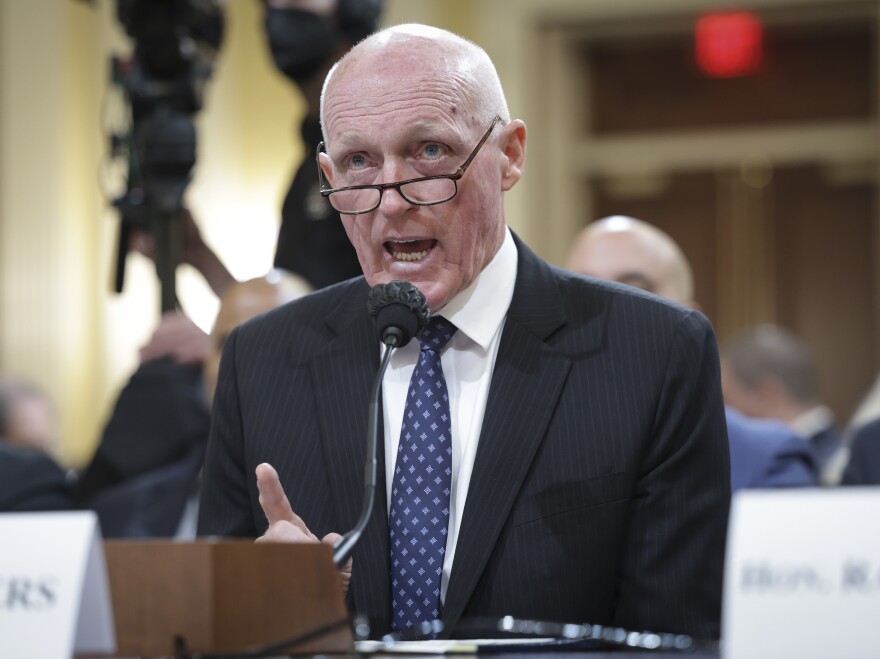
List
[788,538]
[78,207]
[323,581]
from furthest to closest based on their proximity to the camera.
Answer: [78,207] → [323,581] → [788,538]

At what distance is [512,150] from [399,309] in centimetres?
47

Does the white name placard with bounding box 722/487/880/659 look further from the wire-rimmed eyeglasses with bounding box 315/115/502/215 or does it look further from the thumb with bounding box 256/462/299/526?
the wire-rimmed eyeglasses with bounding box 315/115/502/215

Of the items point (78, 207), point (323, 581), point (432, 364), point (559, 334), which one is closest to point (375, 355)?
point (432, 364)

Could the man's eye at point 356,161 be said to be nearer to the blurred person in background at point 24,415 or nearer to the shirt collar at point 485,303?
the shirt collar at point 485,303

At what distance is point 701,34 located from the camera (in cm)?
715

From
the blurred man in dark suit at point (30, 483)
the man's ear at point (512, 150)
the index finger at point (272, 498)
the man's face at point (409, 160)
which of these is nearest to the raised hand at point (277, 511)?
the index finger at point (272, 498)

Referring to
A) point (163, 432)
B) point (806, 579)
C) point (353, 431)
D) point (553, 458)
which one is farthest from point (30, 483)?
point (806, 579)

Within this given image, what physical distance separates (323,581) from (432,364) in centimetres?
65

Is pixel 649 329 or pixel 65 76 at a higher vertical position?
pixel 65 76

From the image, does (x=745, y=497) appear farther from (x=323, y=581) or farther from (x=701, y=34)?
(x=701, y=34)

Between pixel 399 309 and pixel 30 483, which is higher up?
pixel 399 309

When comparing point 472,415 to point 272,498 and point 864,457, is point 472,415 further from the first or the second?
point 864,457

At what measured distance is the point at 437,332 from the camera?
2.00m

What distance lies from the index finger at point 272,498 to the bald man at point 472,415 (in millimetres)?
202
